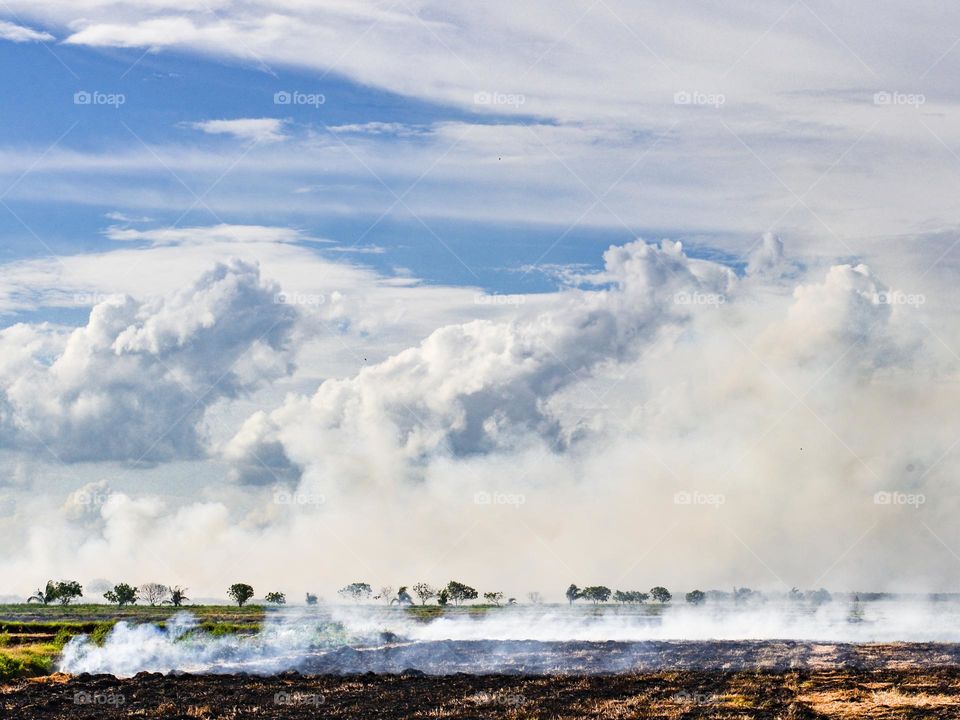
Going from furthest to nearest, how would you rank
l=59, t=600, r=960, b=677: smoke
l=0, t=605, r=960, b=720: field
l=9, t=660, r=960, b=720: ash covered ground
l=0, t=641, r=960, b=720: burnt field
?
l=59, t=600, r=960, b=677: smoke
l=0, t=605, r=960, b=720: field
l=0, t=641, r=960, b=720: burnt field
l=9, t=660, r=960, b=720: ash covered ground

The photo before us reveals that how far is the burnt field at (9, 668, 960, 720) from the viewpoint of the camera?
51312mm

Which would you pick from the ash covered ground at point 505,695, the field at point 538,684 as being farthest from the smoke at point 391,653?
the ash covered ground at point 505,695

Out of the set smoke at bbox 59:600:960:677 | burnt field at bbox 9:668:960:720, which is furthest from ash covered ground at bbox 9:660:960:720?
smoke at bbox 59:600:960:677

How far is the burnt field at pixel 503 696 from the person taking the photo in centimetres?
5131

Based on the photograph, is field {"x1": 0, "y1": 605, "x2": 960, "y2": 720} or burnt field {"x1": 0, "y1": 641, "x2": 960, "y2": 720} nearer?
burnt field {"x1": 0, "y1": 641, "x2": 960, "y2": 720}

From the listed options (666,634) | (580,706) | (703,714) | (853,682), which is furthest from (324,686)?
(666,634)

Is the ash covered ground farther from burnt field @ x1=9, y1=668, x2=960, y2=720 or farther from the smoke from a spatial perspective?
the smoke

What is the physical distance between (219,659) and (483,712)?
3086 cm

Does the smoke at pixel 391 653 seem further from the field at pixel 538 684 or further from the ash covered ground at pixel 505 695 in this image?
the ash covered ground at pixel 505 695

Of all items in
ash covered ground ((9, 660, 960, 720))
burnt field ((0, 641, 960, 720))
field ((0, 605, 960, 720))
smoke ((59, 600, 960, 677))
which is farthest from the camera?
smoke ((59, 600, 960, 677))

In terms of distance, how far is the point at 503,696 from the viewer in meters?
56.5

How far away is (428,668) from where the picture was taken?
7231cm

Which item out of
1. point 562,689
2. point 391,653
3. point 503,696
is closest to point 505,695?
point 503,696

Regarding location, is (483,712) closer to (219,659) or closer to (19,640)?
(219,659)
